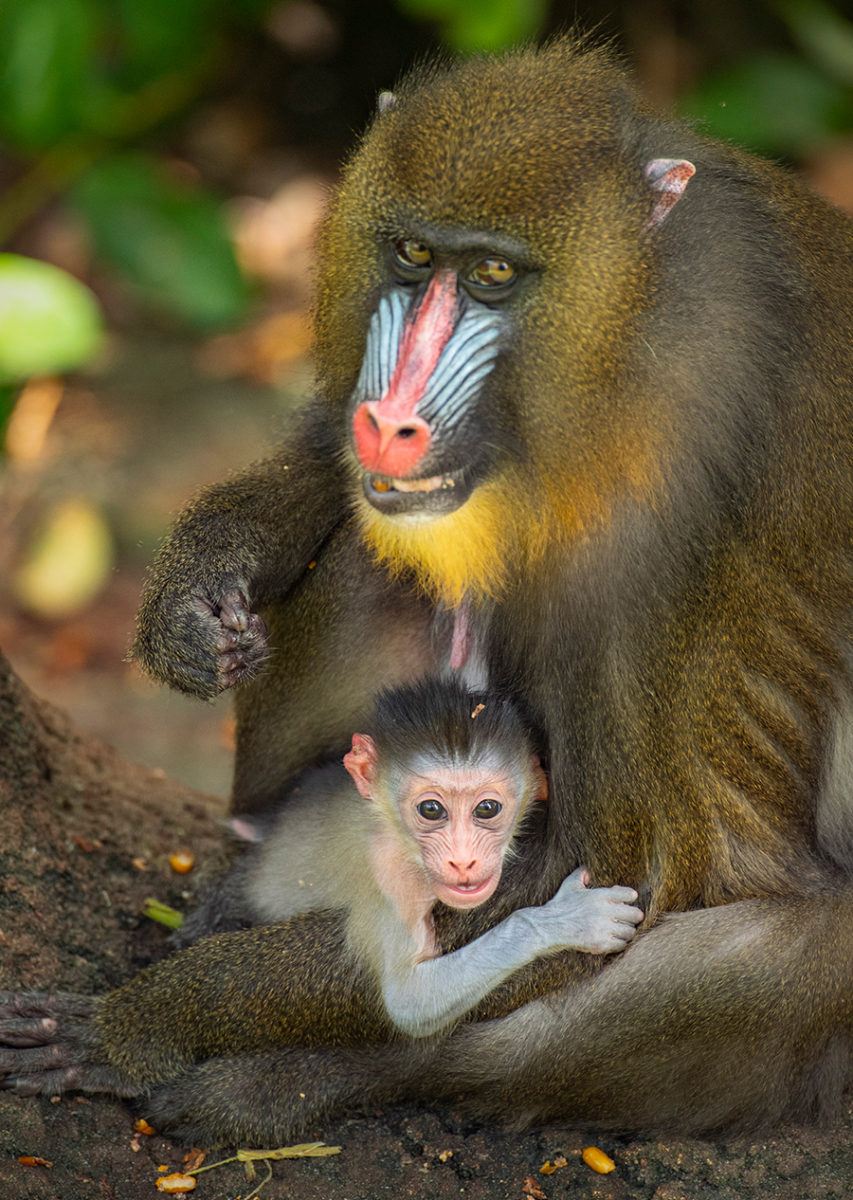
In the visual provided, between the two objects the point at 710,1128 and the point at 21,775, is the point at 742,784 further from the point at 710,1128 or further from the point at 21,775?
the point at 21,775

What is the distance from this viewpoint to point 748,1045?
3133 millimetres

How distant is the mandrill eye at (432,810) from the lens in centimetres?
312

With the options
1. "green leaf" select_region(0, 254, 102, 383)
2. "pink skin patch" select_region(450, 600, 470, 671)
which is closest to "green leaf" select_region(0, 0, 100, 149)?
"green leaf" select_region(0, 254, 102, 383)

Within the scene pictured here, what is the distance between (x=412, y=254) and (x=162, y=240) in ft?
15.6

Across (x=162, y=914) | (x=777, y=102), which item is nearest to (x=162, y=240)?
(x=777, y=102)

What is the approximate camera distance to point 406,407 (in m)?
2.53

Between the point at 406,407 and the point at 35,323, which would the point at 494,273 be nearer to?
the point at 406,407

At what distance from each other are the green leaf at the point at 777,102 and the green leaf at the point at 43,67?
295 centimetres

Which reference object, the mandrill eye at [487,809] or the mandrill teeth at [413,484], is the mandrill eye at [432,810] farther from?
the mandrill teeth at [413,484]

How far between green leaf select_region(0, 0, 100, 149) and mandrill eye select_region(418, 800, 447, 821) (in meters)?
4.55

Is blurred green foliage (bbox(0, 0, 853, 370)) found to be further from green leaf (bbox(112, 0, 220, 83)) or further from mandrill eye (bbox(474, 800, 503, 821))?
mandrill eye (bbox(474, 800, 503, 821))

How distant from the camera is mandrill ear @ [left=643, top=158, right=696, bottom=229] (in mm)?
2736

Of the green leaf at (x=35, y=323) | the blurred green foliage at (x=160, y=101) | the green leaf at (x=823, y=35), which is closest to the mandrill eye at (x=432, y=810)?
the green leaf at (x=35, y=323)

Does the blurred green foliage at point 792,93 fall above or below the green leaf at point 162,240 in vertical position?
above
